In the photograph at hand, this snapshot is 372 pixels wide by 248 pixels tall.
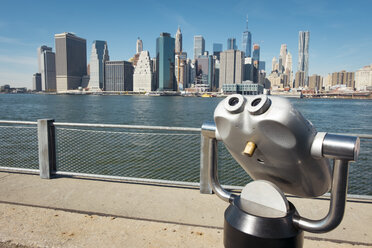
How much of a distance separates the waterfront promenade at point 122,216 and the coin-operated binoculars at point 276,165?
1.37 m

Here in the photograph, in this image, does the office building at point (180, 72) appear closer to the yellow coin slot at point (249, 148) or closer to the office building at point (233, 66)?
the office building at point (233, 66)

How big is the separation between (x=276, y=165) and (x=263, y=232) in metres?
0.34

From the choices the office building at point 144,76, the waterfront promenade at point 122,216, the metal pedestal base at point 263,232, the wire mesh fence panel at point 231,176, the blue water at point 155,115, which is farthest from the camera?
the office building at point 144,76

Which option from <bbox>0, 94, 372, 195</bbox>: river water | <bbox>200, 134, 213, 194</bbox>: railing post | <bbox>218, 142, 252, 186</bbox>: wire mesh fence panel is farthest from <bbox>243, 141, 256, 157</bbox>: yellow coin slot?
<bbox>218, 142, 252, 186</bbox>: wire mesh fence panel

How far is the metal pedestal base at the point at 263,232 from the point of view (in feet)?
4.57

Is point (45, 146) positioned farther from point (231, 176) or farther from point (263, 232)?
point (231, 176)

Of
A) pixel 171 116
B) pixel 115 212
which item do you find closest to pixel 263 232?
pixel 115 212

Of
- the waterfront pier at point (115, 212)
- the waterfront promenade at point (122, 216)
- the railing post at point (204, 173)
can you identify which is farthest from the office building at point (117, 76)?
the railing post at point (204, 173)

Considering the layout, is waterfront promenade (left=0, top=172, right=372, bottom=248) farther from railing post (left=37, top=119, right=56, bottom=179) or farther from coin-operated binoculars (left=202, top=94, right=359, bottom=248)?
coin-operated binoculars (left=202, top=94, right=359, bottom=248)

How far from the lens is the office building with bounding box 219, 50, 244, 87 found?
157 metres

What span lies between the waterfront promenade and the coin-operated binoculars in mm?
1374

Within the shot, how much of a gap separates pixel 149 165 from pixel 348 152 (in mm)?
9078

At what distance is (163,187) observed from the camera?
4.27 meters

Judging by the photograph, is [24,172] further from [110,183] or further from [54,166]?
[110,183]
